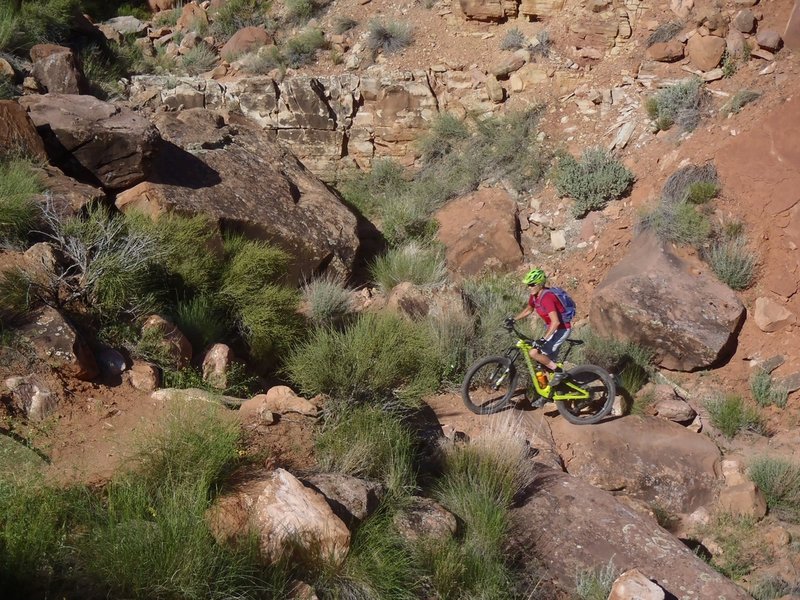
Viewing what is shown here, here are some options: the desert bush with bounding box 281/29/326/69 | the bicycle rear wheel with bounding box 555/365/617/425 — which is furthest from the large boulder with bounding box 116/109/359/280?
the bicycle rear wheel with bounding box 555/365/617/425

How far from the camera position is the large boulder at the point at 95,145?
8445 mm

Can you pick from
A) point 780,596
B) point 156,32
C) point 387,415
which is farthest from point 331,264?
point 156,32

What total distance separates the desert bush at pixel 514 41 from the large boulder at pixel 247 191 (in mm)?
4718

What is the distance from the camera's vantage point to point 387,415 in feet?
18.2

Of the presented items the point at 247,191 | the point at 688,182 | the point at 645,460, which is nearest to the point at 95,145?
the point at 247,191

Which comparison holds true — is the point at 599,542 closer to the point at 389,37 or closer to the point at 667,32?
the point at 667,32

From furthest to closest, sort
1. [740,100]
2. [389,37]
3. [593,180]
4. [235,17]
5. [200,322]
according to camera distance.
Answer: [235,17] → [389,37] → [593,180] → [740,100] → [200,322]

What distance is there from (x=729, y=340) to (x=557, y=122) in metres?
5.33

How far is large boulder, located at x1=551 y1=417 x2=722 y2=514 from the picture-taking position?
7.31m

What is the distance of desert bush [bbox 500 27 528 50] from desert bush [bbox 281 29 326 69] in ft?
11.8

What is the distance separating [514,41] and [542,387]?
26.5 ft

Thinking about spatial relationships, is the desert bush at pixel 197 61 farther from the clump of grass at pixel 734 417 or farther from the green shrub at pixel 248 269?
the clump of grass at pixel 734 417

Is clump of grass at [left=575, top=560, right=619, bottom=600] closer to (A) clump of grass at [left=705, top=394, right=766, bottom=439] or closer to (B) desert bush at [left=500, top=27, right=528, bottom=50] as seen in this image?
(A) clump of grass at [left=705, top=394, right=766, bottom=439]

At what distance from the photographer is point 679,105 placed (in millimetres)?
11344
